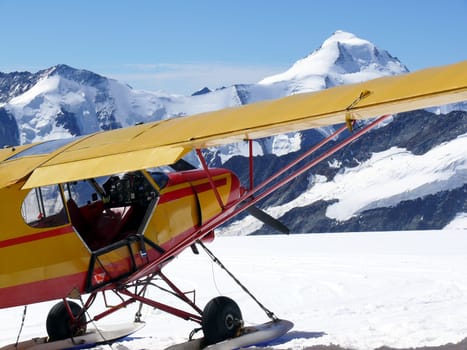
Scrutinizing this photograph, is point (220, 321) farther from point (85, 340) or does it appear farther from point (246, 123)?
point (246, 123)

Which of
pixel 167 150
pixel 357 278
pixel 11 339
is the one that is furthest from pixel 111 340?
pixel 357 278

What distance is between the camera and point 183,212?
24.3ft

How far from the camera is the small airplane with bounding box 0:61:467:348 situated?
5609 mm

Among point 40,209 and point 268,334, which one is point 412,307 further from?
point 40,209

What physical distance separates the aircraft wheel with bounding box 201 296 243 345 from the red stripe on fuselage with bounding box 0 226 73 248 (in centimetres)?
152

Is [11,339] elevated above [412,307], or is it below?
above

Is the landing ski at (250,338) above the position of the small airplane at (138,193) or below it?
below

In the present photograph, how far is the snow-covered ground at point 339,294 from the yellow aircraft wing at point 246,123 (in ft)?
6.40

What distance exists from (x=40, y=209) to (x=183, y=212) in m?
1.47

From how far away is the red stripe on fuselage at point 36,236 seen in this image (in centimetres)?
616

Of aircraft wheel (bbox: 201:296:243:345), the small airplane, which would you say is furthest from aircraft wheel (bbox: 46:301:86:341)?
aircraft wheel (bbox: 201:296:243:345)

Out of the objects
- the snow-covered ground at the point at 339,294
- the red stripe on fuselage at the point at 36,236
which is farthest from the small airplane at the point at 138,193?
the snow-covered ground at the point at 339,294

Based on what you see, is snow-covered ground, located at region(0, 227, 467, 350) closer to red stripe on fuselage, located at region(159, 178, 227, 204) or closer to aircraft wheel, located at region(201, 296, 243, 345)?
aircraft wheel, located at region(201, 296, 243, 345)

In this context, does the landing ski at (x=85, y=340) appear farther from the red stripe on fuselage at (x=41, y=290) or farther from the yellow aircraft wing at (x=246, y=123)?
the yellow aircraft wing at (x=246, y=123)
